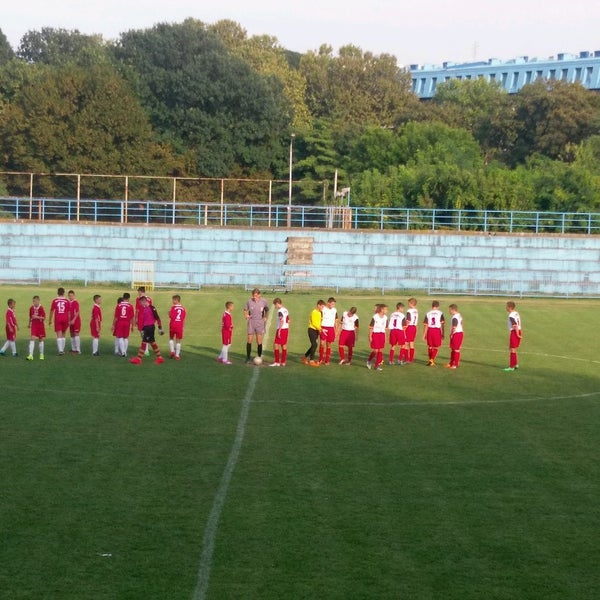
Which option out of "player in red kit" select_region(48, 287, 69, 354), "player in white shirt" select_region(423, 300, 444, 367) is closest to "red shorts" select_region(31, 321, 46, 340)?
"player in red kit" select_region(48, 287, 69, 354)

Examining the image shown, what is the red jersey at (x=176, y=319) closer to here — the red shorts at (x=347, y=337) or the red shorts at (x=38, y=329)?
the red shorts at (x=38, y=329)

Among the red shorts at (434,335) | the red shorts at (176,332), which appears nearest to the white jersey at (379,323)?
the red shorts at (434,335)

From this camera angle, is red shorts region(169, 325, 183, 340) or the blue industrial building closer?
red shorts region(169, 325, 183, 340)

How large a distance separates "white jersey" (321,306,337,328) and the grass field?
3.53 feet

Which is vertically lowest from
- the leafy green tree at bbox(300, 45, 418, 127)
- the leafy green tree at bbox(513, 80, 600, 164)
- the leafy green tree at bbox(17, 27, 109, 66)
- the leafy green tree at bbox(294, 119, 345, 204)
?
the leafy green tree at bbox(294, 119, 345, 204)

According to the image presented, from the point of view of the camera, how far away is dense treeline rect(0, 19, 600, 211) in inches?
2680

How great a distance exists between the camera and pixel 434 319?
2711 cm

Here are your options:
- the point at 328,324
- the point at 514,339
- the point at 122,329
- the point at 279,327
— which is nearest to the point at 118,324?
the point at 122,329

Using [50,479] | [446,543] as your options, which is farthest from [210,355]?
[446,543]

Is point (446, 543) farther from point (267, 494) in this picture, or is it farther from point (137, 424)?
point (137, 424)

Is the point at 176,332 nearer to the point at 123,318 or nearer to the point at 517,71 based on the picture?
the point at 123,318

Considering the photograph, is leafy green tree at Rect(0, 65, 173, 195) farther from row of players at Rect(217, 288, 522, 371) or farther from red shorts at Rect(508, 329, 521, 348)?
red shorts at Rect(508, 329, 521, 348)

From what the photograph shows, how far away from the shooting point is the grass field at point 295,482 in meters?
11.0

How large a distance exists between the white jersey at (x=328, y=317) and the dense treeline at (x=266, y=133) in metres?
39.0
